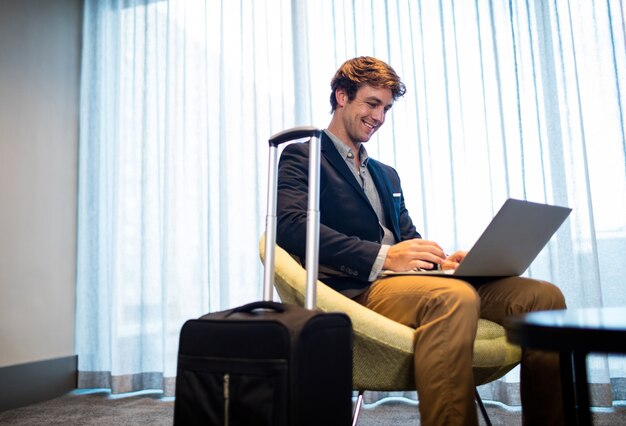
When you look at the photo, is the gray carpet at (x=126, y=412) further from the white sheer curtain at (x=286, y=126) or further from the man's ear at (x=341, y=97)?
the man's ear at (x=341, y=97)

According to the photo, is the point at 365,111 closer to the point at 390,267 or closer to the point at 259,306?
the point at 390,267

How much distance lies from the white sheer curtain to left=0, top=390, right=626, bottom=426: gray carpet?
0.11 metres

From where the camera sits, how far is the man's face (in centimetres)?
176

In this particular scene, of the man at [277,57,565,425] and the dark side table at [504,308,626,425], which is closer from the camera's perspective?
the dark side table at [504,308,626,425]

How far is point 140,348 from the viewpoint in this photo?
2.72 metres

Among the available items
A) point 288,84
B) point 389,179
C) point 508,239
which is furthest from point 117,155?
point 508,239

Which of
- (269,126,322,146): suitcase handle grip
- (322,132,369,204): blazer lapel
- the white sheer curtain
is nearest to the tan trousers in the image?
(322,132,369,204): blazer lapel

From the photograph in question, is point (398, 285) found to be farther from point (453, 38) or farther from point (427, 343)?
point (453, 38)

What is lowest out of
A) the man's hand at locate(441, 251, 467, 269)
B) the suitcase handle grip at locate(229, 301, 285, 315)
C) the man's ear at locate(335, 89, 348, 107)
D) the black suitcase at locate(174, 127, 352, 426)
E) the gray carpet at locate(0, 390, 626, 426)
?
the gray carpet at locate(0, 390, 626, 426)

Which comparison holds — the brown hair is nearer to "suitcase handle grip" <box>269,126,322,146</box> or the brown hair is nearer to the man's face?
the man's face

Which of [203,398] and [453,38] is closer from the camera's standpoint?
[203,398]

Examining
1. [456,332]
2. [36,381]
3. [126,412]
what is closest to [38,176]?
[36,381]

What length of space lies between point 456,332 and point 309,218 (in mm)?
400

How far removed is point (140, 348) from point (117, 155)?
0.95 meters
